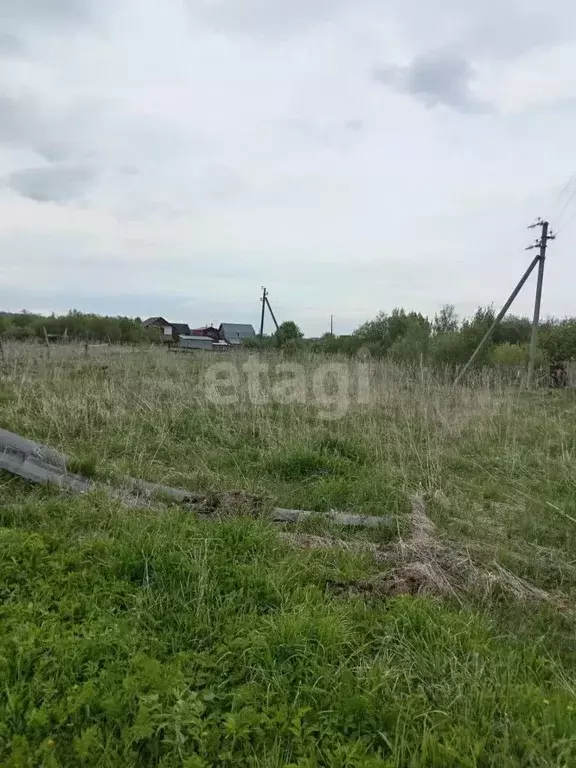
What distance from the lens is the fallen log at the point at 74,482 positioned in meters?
3.64

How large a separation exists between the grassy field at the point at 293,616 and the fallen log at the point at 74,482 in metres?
0.13

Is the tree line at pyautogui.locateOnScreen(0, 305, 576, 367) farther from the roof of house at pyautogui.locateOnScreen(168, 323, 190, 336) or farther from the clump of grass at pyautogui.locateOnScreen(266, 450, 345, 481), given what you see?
the roof of house at pyautogui.locateOnScreen(168, 323, 190, 336)

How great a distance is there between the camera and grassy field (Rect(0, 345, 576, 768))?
1.61 meters

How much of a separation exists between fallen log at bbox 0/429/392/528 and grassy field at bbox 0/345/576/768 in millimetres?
128

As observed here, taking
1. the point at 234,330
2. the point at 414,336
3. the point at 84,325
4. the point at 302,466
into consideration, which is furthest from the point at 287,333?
the point at 234,330

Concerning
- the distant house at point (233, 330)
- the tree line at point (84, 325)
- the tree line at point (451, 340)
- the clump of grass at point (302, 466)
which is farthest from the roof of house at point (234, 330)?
the clump of grass at point (302, 466)

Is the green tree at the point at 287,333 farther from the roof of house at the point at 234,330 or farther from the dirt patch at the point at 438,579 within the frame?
the roof of house at the point at 234,330

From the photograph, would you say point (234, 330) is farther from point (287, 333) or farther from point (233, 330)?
point (287, 333)

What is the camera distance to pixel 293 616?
85.2 inches

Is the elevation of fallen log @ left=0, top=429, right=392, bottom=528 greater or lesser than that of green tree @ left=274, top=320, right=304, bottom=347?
lesser

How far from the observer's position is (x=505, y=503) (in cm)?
425

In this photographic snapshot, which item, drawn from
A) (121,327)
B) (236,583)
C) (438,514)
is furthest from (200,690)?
(121,327)

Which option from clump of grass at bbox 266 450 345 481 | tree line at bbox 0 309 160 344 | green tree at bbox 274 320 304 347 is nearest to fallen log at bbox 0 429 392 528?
clump of grass at bbox 266 450 345 481

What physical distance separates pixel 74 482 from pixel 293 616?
255cm
